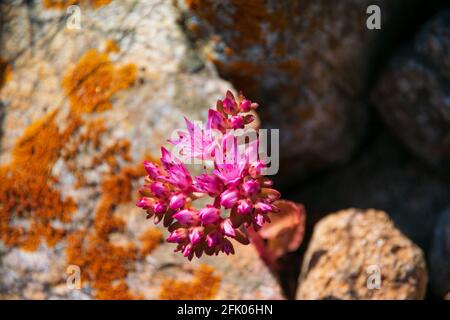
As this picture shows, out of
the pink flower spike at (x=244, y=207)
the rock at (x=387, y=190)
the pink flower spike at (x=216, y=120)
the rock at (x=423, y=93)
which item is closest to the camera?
the pink flower spike at (x=244, y=207)

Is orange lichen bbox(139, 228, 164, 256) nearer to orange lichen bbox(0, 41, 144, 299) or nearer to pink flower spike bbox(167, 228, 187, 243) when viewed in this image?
orange lichen bbox(0, 41, 144, 299)

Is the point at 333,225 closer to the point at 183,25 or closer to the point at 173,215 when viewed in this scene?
the point at 173,215

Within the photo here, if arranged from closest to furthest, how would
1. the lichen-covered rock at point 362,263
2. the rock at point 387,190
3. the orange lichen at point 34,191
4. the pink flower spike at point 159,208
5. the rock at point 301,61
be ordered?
the pink flower spike at point 159,208 < the lichen-covered rock at point 362,263 < the orange lichen at point 34,191 < the rock at point 301,61 < the rock at point 387,190

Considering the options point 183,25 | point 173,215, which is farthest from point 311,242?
point 183,25

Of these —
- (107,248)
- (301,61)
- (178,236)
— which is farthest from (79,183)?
(301,61)

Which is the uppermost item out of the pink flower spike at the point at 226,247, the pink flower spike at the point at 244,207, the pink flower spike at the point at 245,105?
the pink flower spike at the point at 245,105

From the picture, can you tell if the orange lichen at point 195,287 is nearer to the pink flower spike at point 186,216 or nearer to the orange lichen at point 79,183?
the orange lichen at point 79,183

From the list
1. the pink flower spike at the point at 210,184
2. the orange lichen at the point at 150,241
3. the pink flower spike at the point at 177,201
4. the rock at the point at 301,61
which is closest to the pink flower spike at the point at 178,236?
the pink flower spike at the point at 177,201
